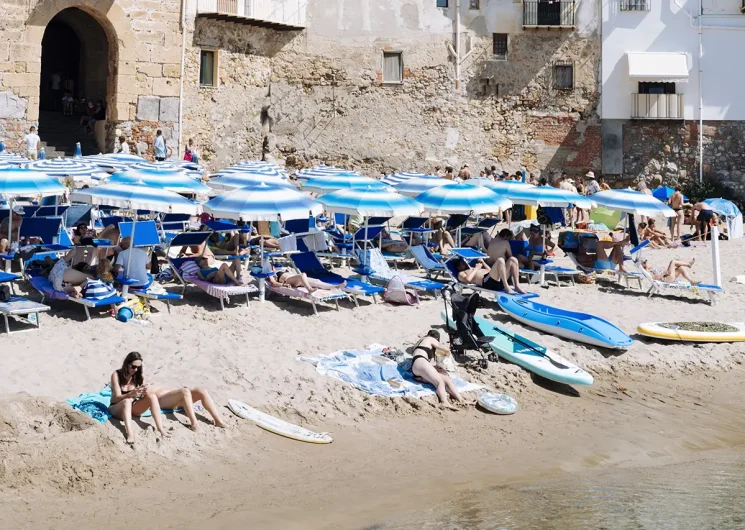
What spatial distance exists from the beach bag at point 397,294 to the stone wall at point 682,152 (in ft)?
56.0

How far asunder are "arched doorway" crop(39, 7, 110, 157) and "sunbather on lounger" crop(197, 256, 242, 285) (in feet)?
43.7

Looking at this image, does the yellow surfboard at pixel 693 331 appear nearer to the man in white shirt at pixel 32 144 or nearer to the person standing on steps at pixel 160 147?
the man in white shirt at pixel 32 144

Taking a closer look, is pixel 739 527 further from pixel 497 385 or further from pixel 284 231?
pixel 284 231

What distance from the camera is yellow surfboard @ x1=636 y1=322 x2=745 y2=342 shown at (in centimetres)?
1444

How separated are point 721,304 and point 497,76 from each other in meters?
15.2

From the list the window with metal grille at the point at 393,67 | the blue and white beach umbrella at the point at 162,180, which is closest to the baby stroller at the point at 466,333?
the blue and white beach umbrella at the point at 162,180

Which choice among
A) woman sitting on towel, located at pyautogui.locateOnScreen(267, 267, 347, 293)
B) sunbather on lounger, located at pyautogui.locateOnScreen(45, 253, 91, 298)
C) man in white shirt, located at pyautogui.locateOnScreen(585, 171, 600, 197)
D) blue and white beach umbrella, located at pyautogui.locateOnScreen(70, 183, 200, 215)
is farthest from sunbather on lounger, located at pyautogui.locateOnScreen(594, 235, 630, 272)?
man in white shirt, located at pyautogui.locateOnScreen(585, 171, 600, 197)

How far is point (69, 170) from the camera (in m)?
18.0

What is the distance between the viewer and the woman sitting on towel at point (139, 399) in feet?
32.1

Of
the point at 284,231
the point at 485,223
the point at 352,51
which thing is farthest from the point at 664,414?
the point at 352,51

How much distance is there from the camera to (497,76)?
1197 inches

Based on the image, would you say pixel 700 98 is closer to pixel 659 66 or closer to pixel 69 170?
pixel 659 66

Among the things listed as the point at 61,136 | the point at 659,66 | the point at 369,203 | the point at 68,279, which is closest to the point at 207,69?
the point at 61,136

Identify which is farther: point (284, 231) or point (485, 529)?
point (284, 231)
